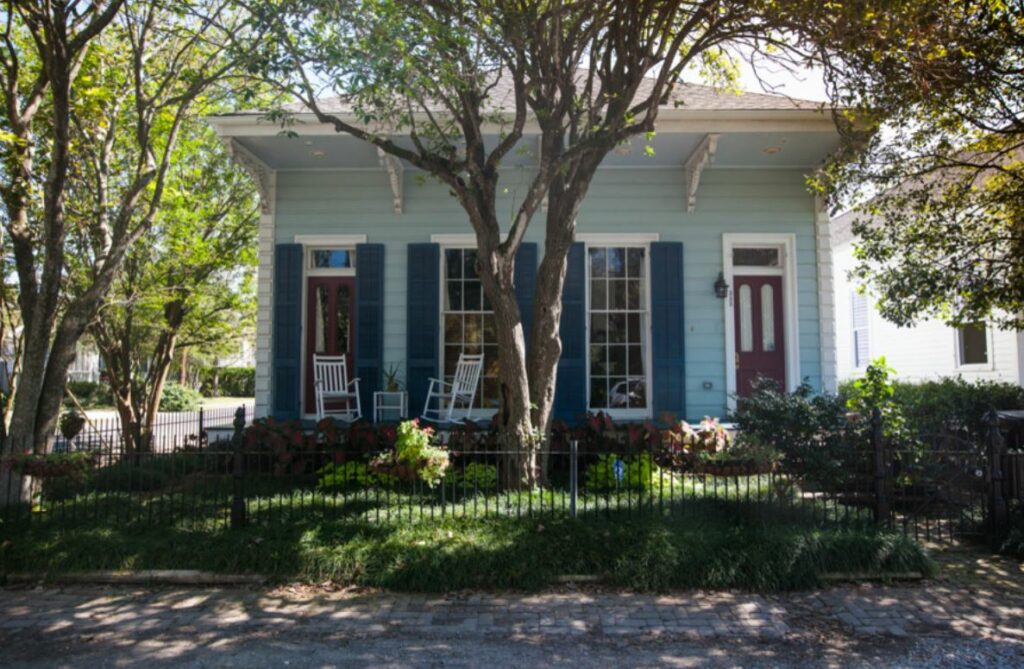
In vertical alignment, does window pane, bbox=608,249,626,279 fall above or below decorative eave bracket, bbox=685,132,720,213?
below

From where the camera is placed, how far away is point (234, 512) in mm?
6484

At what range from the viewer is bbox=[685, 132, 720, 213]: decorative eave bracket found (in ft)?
31.1

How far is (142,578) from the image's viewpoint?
5797 mm

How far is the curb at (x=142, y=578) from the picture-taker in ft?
19.0

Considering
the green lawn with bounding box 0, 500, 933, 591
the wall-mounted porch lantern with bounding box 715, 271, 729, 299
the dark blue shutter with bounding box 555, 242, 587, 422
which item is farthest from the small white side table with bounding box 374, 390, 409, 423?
the wall-mounted porch lantern with bounding box 715, 271, 729, 299

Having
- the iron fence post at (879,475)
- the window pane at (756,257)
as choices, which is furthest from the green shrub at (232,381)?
the iron fence post at (879,475)

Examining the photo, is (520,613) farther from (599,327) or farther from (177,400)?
(177,400)

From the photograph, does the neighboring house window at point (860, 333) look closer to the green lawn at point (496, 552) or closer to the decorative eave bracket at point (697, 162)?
the decorative eave bracket at point (697, 162)

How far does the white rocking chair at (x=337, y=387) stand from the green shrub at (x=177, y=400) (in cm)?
1797

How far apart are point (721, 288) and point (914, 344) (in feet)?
26.6

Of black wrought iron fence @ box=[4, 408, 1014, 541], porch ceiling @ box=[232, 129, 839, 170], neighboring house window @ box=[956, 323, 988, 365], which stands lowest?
black wrought iron fence @ box=[4, 408, 1014, 541]

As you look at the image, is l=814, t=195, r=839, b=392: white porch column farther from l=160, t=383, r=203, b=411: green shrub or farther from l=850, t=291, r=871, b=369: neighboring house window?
l=160, t=383, r=203, b=411: green shrub

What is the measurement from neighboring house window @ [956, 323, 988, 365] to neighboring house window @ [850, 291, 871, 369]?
292cm

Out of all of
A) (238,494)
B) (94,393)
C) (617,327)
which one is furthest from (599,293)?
(94,393)
